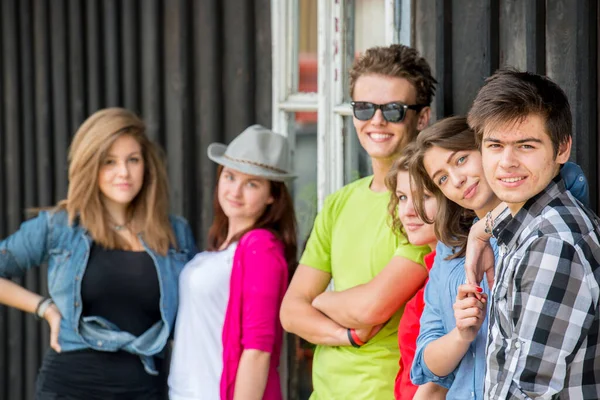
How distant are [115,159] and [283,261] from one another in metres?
0.87

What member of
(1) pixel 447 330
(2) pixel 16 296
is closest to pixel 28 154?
(2) pixel 16 296

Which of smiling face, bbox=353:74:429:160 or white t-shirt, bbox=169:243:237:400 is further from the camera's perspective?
white t-shirt, bbox=169:243:237:400

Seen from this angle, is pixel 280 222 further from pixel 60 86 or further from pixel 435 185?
pixel 60 86

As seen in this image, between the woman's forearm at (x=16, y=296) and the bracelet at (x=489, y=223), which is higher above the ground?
the bracelet at (x=489, y=223)

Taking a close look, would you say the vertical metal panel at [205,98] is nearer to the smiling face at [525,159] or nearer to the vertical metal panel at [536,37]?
the vertical metal panel at [536,37]

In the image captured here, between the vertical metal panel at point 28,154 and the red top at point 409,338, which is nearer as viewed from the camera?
the red top at point 409,338

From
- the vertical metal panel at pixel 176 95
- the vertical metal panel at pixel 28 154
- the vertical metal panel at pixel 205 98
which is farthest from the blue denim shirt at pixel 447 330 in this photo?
the vertical metal panel at pixel 28 154

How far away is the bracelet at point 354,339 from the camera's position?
3.27m

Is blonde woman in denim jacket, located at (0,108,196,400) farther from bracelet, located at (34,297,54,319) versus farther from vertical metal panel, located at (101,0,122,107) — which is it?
vertical metal panel, located at (101,0,122,107)

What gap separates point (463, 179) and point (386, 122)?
66 centimetres

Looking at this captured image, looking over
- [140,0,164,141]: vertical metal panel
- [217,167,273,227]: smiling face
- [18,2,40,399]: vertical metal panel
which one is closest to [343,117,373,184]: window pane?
[217,167,273,227]: smiling face

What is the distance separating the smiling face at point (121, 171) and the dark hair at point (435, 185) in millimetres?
1651

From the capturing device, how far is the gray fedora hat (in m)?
3.90

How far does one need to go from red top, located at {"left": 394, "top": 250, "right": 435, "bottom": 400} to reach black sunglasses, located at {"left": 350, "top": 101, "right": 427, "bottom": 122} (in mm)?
531
